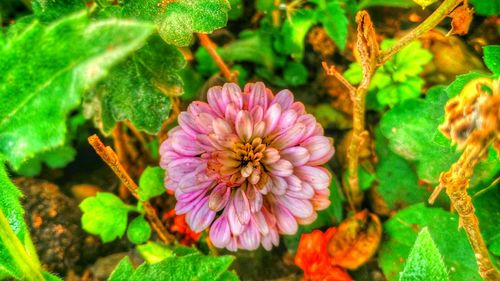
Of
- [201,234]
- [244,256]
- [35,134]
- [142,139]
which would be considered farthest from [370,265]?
[35,134]

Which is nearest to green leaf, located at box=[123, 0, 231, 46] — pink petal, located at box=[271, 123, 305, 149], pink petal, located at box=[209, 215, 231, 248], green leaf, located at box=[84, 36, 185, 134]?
green leaf, located at box=[84, 36, 185, 134]

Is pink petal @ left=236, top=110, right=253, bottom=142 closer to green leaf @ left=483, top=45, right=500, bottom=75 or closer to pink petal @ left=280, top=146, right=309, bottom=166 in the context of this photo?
pink petal @ left=280, top=146, right=309, bottom=166

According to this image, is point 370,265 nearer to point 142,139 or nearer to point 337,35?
point 337,35

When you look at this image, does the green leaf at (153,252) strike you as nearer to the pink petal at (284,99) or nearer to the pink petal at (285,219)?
the pink petal at (285,219)

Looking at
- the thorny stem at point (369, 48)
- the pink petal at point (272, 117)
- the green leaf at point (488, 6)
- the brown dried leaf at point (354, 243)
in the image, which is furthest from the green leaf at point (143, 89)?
the green leaf at point (488, 6)

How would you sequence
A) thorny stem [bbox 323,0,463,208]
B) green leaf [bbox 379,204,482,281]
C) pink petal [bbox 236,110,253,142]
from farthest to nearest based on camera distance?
1. green leaf [bbox 379,204,482,281]
2. pink petal [bbox 236,110,253,142]
3. thorny stem [bbox 323,0,463,208]

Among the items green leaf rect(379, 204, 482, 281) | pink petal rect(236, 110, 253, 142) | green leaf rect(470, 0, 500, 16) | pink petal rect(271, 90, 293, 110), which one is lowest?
green leaf rect(379, 204, 482, 281)

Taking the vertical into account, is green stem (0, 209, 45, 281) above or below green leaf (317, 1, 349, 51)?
above
